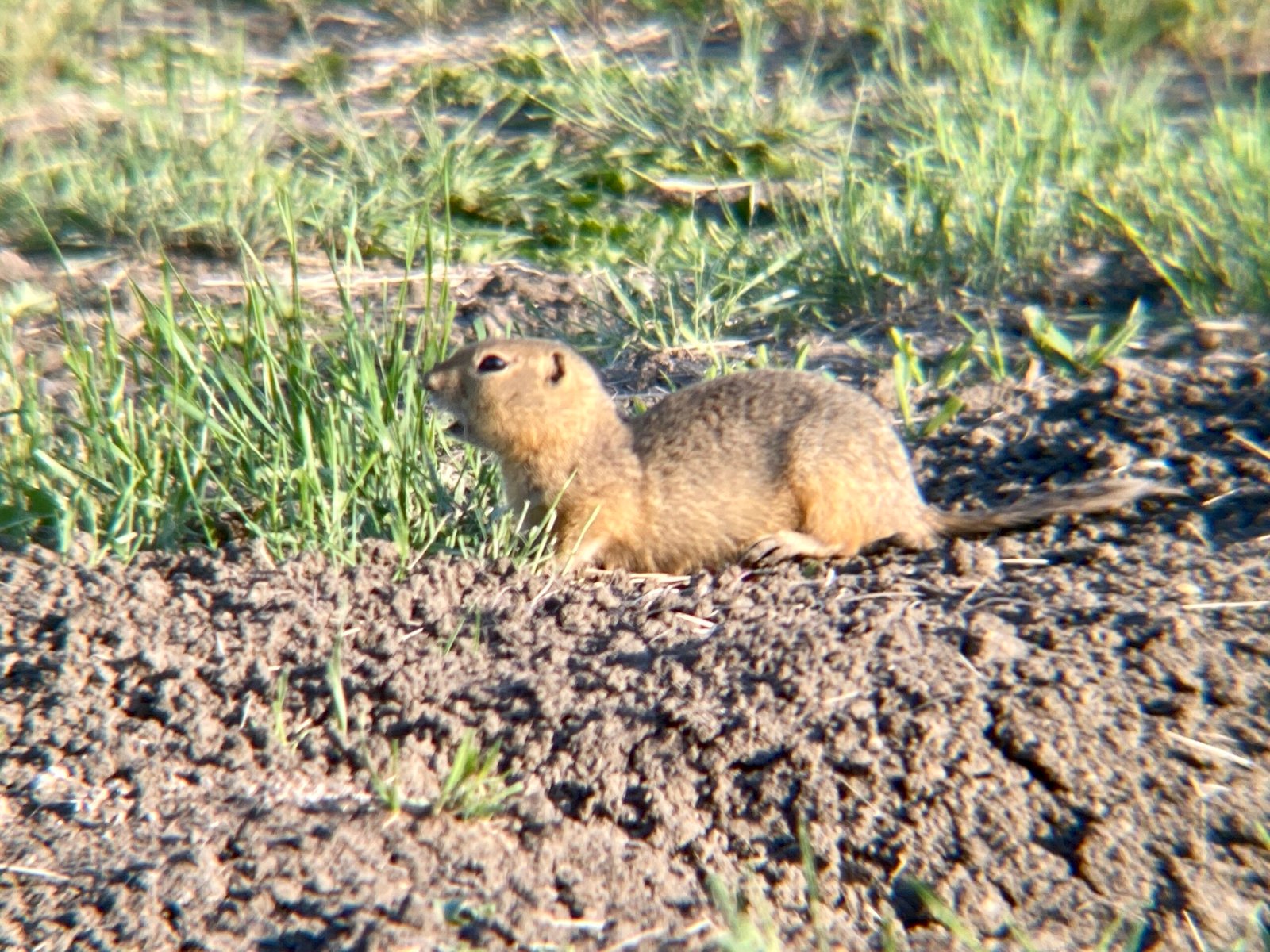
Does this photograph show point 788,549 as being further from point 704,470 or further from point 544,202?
point 544,202

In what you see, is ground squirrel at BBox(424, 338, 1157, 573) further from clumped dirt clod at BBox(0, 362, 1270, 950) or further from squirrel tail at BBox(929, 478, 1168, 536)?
clumped dirt clod at BBox(0, 362, 1270, 950)

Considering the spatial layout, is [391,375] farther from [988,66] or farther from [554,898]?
[988,66]

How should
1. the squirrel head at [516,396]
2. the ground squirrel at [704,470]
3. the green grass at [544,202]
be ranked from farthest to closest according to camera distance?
the squirrel head at [516,396] < the ground squirrel at [704,470] < the green grass at [544,202]

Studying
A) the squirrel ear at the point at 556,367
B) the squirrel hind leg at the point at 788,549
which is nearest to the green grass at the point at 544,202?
the squirrel ear at the point at 556,367

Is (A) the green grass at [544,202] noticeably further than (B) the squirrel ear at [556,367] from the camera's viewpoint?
No

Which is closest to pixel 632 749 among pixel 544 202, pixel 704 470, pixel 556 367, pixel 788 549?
pixel 788 549

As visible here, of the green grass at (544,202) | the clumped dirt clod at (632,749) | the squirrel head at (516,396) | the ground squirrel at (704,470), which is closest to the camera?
the clumped dirt clod at (632,749)

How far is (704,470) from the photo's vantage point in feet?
13.1

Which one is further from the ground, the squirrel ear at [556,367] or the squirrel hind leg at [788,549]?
the squirrel ear at [556,367]

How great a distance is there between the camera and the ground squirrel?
3.89m

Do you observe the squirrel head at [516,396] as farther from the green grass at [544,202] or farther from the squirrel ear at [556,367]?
the green grass at [544,202]

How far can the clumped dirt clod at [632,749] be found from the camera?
2637 mm

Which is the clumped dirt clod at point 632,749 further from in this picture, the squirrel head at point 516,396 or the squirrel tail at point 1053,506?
the squirrel head at point 516,396

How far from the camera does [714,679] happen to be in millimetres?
3119
